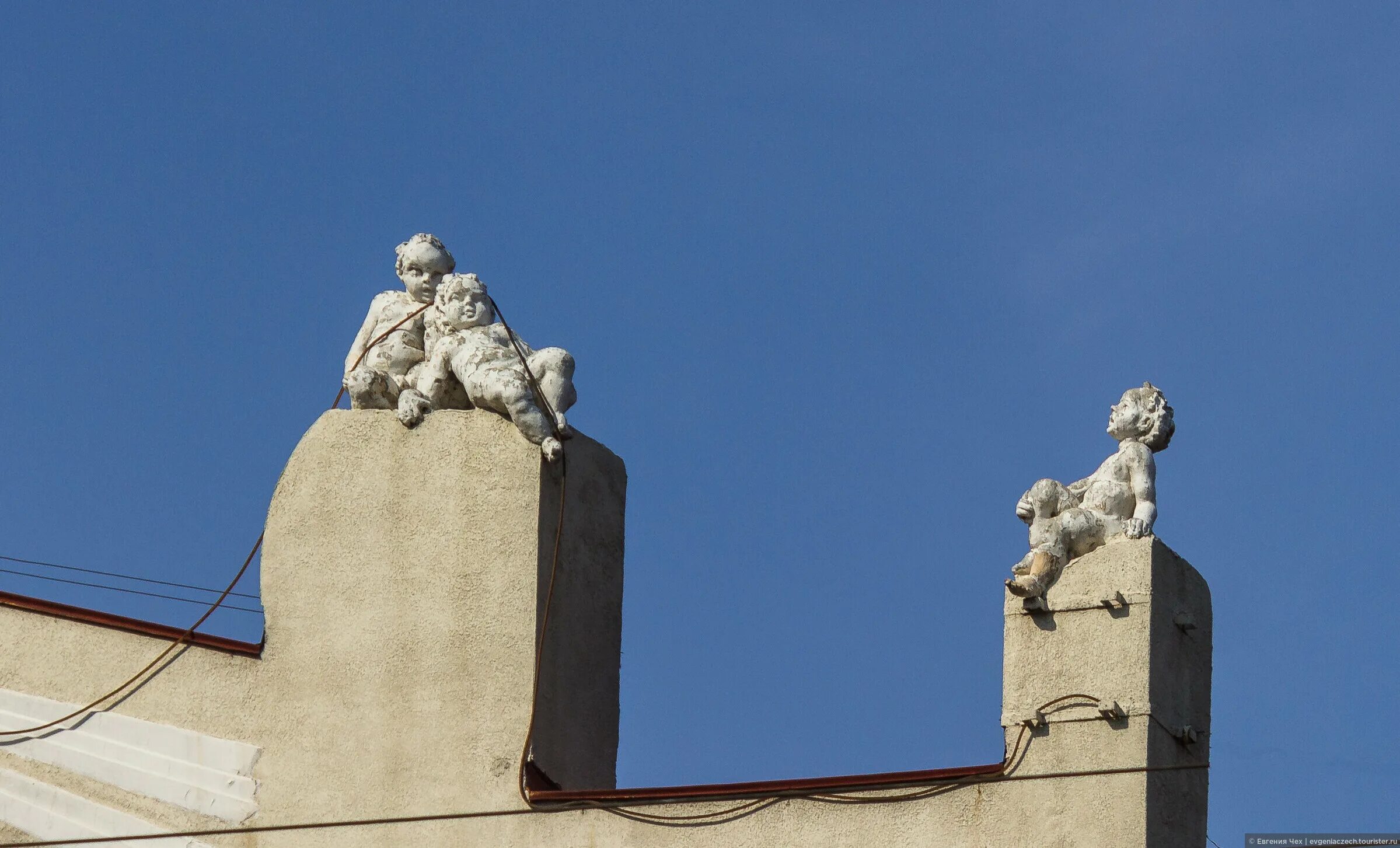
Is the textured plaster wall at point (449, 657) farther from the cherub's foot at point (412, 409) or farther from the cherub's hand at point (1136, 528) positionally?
the cherub's hand at point (1136, 528)

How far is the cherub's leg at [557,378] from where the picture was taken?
835 inches

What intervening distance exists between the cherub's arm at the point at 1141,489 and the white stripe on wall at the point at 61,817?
663cm

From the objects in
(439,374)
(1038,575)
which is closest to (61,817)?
(439,374)

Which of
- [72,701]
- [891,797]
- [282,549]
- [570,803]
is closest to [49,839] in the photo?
[72,701]

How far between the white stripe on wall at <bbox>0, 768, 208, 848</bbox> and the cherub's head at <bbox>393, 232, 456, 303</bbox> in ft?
14.1

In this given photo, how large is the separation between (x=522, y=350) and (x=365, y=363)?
1.25 m

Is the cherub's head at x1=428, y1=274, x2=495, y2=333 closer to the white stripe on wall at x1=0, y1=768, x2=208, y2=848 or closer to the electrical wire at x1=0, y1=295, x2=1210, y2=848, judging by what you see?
the electrical wire at x1=0, y1=295, x2=1210, y2=848

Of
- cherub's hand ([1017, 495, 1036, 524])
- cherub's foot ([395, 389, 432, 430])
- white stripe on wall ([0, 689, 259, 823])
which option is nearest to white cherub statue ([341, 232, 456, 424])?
cherub's foot ([395, 389, 432, 430])

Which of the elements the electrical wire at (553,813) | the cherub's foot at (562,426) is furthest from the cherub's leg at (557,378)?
the electrical wire at (553,813)

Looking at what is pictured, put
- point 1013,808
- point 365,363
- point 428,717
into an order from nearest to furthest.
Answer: point 1013,808, point 428,717, point 365,363

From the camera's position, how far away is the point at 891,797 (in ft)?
62.6

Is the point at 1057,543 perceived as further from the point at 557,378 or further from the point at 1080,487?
the point at 557,378

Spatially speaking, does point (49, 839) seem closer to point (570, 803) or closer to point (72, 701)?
point (72, 701)

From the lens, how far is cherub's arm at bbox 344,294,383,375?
2219 cm
